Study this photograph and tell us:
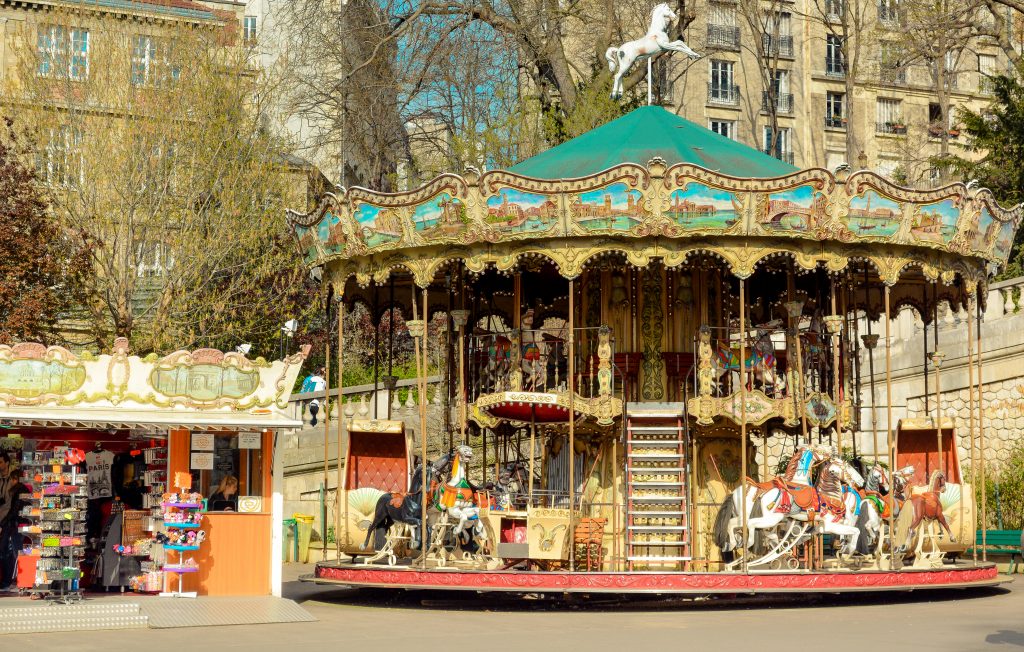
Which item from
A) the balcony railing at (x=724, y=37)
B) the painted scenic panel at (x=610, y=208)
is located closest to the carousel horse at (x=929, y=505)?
the painted scenic panel at (x=610, y=208)

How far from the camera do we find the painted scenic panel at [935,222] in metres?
21.7

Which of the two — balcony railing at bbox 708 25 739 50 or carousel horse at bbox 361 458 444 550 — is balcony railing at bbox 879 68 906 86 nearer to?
balcony railing at bbox 708 25 739 50

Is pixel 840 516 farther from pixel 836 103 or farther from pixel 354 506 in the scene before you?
pixel 836 103

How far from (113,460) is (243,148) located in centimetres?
1597

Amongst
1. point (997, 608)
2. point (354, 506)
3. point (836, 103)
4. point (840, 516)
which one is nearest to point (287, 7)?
point (354, 506)

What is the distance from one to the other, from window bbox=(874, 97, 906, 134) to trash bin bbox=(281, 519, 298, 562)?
41.6 meters

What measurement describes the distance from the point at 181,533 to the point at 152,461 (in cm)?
148

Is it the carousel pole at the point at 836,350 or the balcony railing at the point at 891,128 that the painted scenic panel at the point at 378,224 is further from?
the balcony railing at the point at 891,128

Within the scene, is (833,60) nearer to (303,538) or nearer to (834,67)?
(834,67)

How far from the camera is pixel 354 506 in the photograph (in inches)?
904

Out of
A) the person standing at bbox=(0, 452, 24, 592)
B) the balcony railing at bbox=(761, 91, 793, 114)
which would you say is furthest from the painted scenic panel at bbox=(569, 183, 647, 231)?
→ the balcony railing at bbox=(761, 91, 793, 114)

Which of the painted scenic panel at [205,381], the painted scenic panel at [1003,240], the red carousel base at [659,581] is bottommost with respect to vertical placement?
the red carousel base at [659,581]

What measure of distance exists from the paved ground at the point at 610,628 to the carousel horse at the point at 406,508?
1.08 m

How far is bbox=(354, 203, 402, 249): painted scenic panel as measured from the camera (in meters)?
22.1
